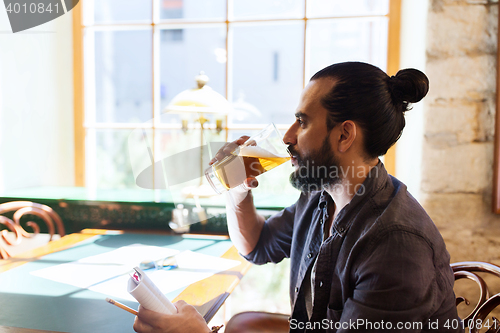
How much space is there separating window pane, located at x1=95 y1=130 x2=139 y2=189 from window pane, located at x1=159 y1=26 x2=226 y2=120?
369 millimetres

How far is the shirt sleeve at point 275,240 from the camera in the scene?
1.35m

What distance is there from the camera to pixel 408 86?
0.97 m

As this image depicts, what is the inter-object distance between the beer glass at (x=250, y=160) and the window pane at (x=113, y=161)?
154 centimetres

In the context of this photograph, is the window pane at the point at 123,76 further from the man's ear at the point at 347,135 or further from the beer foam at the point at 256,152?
the man's ear at the point at 347,135

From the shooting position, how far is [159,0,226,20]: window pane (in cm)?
234

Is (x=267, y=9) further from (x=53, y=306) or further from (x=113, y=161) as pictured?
(x=53, y=306)

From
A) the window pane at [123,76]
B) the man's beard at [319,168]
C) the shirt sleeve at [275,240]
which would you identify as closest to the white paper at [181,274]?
the shirt sleeve at [275,240]

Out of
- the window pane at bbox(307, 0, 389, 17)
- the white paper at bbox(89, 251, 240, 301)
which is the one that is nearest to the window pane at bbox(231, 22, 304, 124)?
the window pane at bbox(307, 0, 389, 17)

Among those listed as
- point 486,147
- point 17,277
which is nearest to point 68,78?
point 17,277

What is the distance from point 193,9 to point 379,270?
2.07m

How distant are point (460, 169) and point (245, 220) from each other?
0.99m

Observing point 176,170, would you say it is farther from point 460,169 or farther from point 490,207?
point 490,207

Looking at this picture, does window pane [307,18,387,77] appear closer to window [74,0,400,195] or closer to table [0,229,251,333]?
window [74,0,400,195]

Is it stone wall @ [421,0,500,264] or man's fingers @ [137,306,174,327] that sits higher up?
stone wall @ [421,0,500,264]
